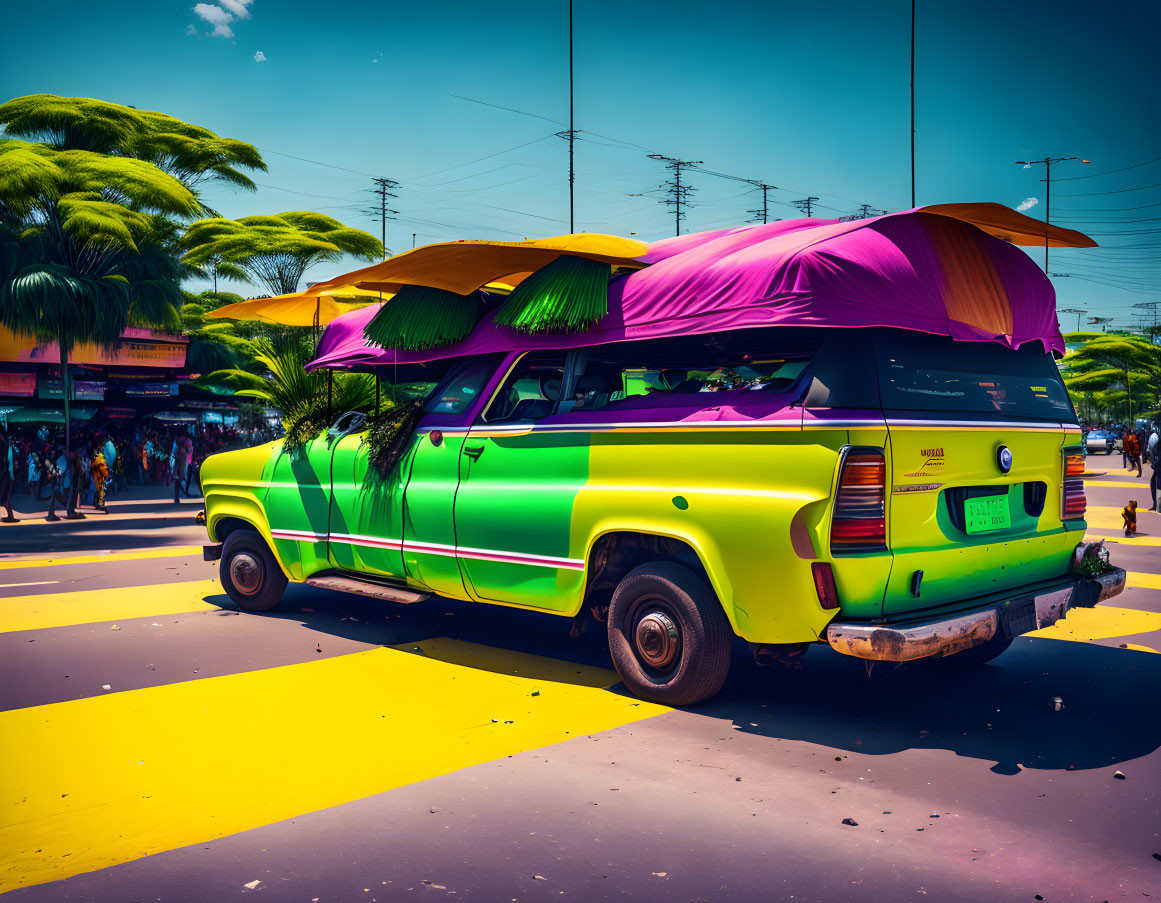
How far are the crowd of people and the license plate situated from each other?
13.6 m

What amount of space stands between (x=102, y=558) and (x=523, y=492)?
925cm

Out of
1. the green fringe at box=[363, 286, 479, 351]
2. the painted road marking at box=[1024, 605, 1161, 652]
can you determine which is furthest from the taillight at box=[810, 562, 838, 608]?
the painted road marking at box=[1024, 605, 1161, 652]

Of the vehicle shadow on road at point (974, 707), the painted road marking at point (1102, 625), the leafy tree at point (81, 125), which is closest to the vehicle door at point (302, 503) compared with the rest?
the vehicle shadow on road at point (974, 707)

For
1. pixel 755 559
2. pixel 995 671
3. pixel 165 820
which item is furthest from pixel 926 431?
pixel 165 820

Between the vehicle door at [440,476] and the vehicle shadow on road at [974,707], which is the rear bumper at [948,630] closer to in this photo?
the vehicle shadow on road at [974,707]

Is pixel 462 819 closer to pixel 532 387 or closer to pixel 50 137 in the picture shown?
pixel 532 387

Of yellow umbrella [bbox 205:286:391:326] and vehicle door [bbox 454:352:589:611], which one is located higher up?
yellow umbrella [bbox 205:286:391:326]

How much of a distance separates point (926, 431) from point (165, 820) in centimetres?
381

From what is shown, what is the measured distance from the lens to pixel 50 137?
25125 millimetres

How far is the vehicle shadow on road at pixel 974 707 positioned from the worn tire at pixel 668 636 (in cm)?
24

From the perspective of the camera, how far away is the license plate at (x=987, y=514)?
5.01 m

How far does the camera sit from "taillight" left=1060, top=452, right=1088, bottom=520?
570 cm

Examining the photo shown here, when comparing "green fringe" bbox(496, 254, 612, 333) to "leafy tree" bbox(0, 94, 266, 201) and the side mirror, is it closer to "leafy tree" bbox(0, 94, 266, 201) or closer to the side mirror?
the side mirror

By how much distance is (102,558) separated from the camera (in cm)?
1294
